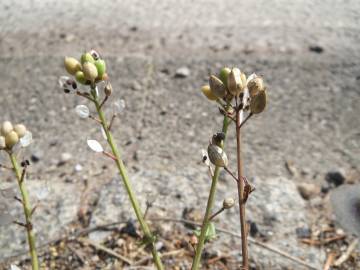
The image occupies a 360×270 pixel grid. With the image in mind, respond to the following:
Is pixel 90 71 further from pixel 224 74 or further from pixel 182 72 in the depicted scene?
pixel 182 72

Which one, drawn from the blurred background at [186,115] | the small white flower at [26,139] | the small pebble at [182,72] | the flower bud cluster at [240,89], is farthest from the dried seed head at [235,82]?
the small pebble at [182,72]

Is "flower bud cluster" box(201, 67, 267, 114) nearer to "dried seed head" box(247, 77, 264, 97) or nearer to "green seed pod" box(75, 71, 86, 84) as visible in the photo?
"dried seed head" box(247, 77, 264, 97)

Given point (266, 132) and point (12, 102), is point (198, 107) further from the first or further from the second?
point (12, 102)

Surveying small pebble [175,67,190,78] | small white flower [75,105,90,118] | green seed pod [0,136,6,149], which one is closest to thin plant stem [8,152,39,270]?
green seed pod [0,136,6,149]

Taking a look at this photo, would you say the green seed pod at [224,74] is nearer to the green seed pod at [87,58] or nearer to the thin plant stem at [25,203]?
the green seed pod at [87,58]

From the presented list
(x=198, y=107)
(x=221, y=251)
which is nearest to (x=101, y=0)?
(x=198, y=107)
